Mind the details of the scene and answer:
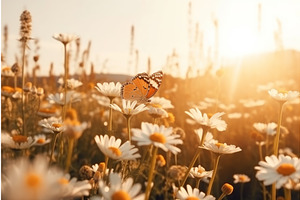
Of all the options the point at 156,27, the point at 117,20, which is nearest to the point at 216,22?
the point at 156,27

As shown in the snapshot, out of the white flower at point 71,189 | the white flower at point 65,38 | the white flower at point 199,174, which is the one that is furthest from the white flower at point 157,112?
the white flower at point 71,189

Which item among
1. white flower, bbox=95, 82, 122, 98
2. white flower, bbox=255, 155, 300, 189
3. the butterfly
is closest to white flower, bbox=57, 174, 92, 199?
white flower, bbox=255, 155, 300, 189

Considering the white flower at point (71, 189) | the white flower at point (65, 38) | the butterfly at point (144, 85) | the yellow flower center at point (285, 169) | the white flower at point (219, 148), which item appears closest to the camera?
the white flower at point (71, 189)

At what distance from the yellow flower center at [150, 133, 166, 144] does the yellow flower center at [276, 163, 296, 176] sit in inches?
15.5

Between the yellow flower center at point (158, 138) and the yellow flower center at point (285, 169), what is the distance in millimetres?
395

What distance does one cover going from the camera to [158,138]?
117cm

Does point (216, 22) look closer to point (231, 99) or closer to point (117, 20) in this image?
point (231, 99)

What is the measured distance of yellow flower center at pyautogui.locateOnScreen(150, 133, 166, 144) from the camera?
116 centimetres

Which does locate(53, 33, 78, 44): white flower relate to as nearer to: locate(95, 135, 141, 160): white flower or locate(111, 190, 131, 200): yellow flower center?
locate(95, 135, 141, 160): white flower

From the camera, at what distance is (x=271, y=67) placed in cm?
805

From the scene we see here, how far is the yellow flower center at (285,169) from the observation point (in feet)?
4.05

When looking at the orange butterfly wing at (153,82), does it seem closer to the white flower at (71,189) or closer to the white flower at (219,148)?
the white flower at (219,148)

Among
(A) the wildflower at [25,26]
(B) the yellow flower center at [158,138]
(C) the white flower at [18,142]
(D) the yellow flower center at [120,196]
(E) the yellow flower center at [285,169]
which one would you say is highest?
(A) the wildflower at [25,26]

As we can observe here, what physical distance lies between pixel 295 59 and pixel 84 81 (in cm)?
426
